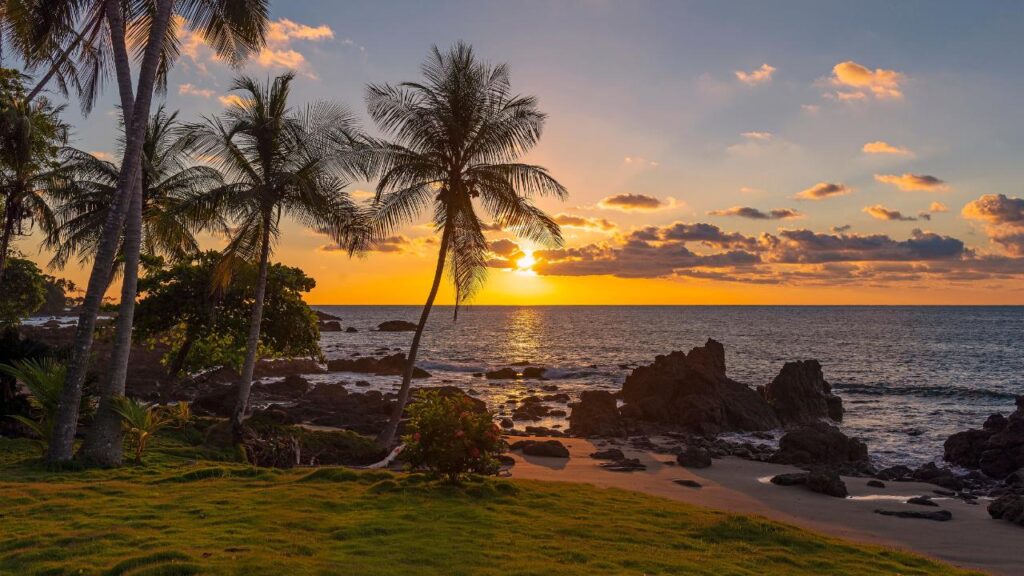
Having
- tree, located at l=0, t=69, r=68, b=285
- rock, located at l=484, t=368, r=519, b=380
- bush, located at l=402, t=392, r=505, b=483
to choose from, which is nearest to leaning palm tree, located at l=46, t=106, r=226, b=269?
tree, located at l=0, t=69, r=68, b=285

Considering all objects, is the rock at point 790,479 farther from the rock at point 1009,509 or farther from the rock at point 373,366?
the rock at point 373,366

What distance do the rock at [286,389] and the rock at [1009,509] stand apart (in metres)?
37.3

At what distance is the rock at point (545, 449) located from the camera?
25031 mm

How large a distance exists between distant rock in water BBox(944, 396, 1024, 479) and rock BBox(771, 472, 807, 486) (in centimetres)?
868

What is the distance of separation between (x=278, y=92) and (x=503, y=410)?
25.7 metres

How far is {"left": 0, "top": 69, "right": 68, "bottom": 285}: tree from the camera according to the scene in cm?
1557

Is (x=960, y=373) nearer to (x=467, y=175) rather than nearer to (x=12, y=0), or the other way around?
(x=467, y=175)

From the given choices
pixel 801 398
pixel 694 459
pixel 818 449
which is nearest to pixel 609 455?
pixel 694 459

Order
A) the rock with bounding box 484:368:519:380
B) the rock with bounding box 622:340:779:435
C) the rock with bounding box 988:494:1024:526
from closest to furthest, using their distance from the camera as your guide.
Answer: the rock with bounding box 988:494:1024:526 → the rock with bounding box 622:340:779:435 → the rock with bounding box 484:368:519:380

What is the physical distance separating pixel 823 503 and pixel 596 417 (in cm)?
1641

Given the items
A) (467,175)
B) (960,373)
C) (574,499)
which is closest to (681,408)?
(467,175)

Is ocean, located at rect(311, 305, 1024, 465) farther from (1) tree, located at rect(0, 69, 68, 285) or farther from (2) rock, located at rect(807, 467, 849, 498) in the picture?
(1) tree, located at rect(0, 69, 68, 285)

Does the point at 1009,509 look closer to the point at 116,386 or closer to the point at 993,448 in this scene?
the point at 993,448

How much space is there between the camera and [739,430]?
33969 millimetres
